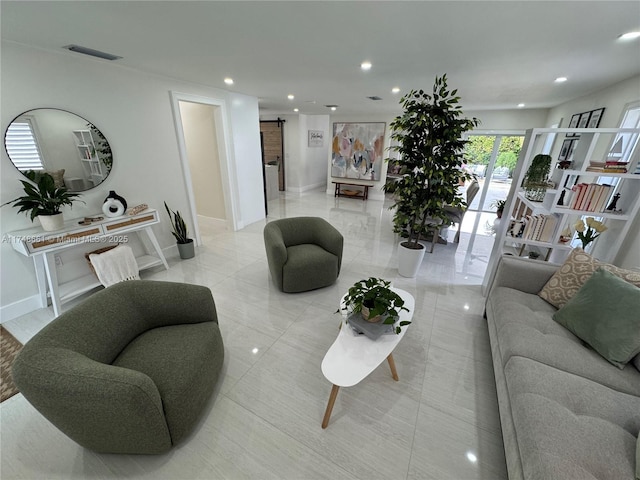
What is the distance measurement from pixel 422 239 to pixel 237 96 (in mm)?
4033

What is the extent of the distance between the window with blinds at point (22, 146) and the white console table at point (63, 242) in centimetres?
59

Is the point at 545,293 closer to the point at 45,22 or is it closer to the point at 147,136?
the point at 45,22

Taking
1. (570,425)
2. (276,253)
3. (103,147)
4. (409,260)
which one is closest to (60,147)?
(103,147)

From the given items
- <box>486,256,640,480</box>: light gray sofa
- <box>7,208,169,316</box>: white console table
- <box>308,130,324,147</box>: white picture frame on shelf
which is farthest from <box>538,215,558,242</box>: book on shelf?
<box>308,130,324,147</box>: white picture frame on shelf

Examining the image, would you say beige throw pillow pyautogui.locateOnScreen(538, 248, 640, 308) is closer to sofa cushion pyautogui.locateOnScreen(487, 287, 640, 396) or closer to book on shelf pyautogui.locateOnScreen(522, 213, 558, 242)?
sofa cushion pyautogui.locateOnScreen(487, 287, 640, 396)

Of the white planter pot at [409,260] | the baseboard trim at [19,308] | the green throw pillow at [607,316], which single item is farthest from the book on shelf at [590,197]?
the baseboard trim at [19,308]

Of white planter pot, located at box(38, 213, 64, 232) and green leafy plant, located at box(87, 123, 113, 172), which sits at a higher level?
green leafy plant, located at box(87, 123, 113, 172)

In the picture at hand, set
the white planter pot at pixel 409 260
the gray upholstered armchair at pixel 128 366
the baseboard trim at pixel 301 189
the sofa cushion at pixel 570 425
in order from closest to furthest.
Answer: the sofa cushion at pixel 570 425 < the gray upholstered armchair at pixel 128 366 < the white planter pot at pixel 409 260 < the baseboard trim at pixel 301 189

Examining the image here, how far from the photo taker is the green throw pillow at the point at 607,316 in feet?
4.62

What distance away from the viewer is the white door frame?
11.2 ft

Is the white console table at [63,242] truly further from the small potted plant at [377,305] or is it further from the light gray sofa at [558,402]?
the light gray sofa at [558,402]

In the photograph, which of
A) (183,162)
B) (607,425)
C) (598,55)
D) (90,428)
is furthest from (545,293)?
(183,162)

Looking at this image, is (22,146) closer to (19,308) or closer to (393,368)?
(19,308)

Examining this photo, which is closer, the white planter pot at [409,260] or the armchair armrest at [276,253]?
the armchair armrest at [276,253]
